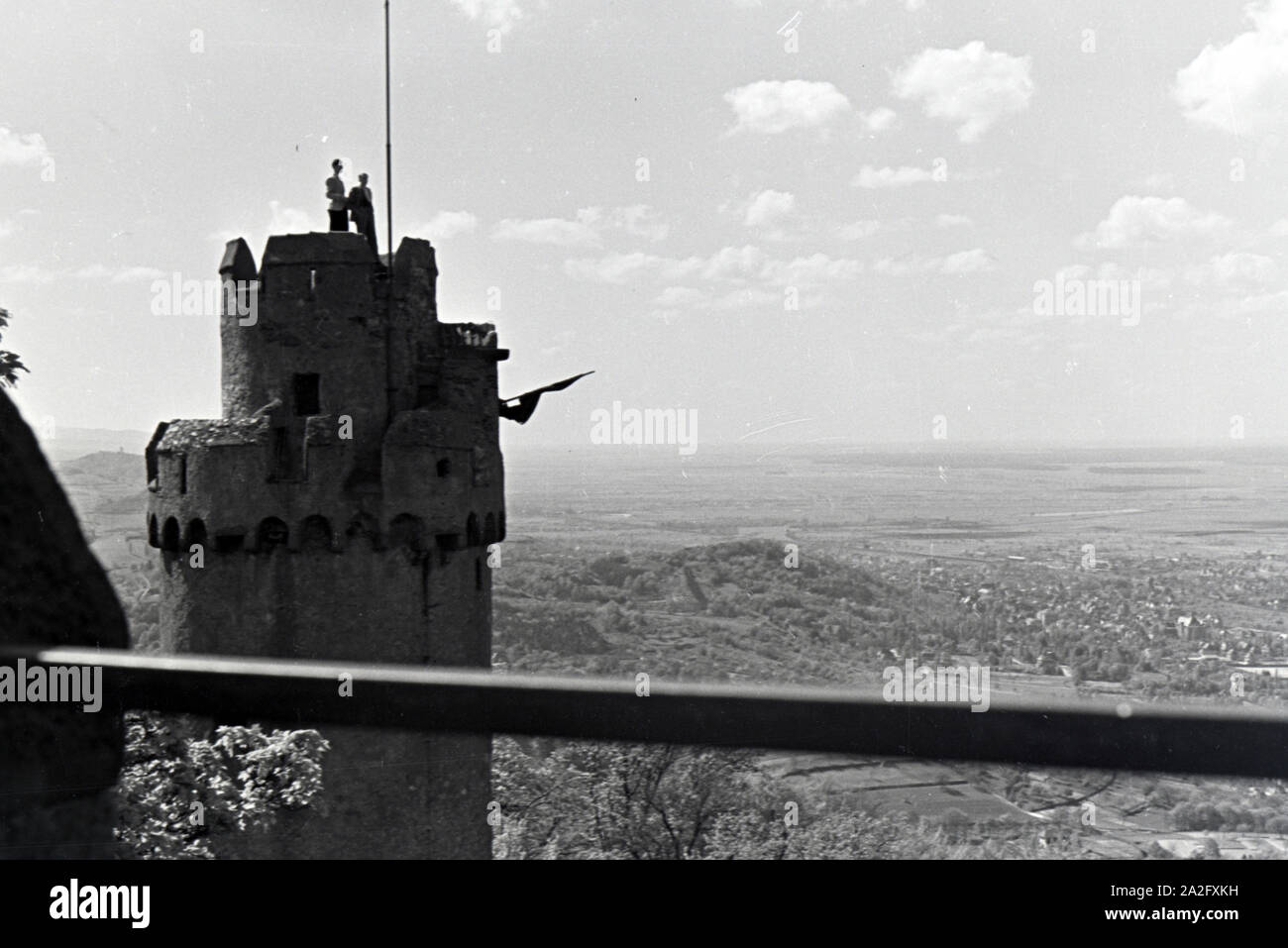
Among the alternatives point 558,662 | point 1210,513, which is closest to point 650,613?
point 558,662

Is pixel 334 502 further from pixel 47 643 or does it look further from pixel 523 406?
pixel 47 643

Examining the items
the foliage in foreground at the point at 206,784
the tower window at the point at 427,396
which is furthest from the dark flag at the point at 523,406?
the foliage in foreground at the point at 206,784

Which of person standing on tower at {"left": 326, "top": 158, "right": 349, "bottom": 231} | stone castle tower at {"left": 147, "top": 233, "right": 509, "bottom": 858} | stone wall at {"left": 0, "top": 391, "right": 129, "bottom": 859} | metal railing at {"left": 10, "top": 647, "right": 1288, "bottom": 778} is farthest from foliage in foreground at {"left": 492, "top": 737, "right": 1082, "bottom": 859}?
person standing on tower at {"left": 326, "top": 158, "right": 349, "bottom": 231}

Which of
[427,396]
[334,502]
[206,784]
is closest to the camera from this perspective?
[206,784]

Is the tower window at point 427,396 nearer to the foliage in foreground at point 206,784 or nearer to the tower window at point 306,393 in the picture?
the tower window at point 306,393

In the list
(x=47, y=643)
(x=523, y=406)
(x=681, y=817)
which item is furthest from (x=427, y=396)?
(x=47, y=643)
